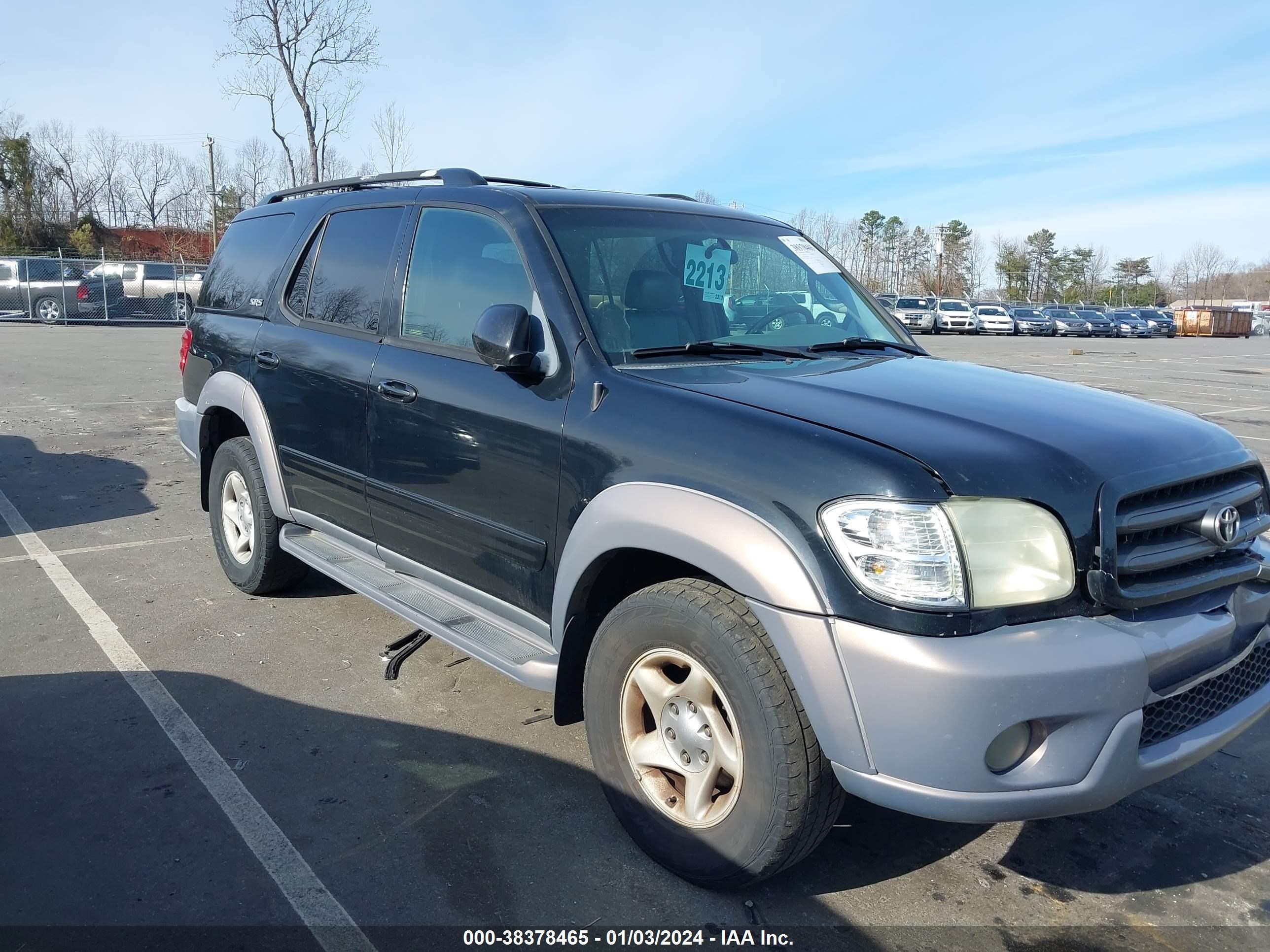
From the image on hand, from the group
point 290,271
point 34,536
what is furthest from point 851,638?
point 34,536

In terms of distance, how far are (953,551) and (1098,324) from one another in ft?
177

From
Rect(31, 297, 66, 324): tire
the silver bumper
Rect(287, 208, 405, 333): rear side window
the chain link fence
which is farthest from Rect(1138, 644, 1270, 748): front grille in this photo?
Rect(31, 297, 66, 324): tire

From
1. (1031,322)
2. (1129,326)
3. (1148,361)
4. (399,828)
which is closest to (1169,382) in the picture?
(1148,361)

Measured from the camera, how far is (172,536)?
6.11m

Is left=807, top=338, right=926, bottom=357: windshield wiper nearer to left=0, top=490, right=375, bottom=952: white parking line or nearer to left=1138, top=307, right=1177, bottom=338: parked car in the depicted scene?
left=0, top=490, right=375, bottom=952: white parking line

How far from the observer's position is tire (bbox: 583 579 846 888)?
2.31 m

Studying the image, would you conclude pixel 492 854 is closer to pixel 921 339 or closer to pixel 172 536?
pixel 172 536

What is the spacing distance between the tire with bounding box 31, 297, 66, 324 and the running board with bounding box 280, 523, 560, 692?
2580 centimetres

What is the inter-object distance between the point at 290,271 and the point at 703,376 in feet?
8.32

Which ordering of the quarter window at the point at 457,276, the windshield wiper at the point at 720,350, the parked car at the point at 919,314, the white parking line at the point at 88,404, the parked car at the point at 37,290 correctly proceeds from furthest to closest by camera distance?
the parked car at the point at 919,314 < the parked car at the point at 37,290 < the white parking line at the point at 88,404 < the quarter window at the point at 457,276 < the windshield wiper at the point at 720,350

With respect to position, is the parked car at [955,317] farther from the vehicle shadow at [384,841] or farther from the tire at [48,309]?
the vehicle shadow at [384,841]

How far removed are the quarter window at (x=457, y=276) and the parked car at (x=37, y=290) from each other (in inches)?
1039

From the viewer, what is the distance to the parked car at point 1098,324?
49.4 metres

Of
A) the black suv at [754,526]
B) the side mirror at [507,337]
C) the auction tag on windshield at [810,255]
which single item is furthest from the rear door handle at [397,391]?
the auction tag on windshield at [810,255]
